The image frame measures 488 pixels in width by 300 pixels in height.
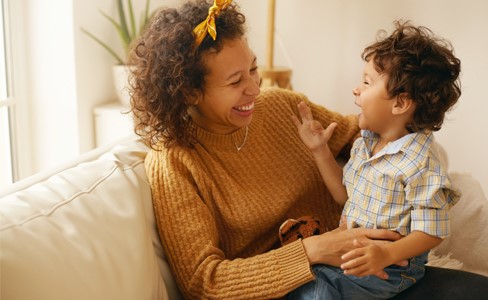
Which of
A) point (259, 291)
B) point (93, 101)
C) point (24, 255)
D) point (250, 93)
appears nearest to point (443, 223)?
point (259, 291)

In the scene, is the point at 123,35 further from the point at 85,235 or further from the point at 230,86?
the point at 85,235

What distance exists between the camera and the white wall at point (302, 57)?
9.19ft

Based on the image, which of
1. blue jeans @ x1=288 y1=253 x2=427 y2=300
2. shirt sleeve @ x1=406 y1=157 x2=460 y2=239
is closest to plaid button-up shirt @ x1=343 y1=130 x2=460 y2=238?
shirt sleeve @ x1=406 y1=157 x2=460 y2=239

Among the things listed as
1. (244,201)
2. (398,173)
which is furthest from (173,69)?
(398,173)

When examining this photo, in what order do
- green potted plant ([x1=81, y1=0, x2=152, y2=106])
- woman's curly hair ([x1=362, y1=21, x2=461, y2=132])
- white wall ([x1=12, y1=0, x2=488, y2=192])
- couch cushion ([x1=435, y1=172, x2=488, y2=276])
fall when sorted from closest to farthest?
woman's curly hair ([x1=362, y1=21, x2=461, y2=132])
couch cushion ([x1=435, y1=172, x2=488, y2=276])
white wall ([x1=12, y1=0, x2=488, y2=192])
green potted plant ([x1=81, y1=0, x2=152, y2=106])

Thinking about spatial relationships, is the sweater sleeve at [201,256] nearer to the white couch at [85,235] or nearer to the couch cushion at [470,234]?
the white couch at [85,235]

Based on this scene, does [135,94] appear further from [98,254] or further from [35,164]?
[35,164]

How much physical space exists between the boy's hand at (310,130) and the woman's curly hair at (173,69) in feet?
1.09

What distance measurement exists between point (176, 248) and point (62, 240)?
1.04 ft

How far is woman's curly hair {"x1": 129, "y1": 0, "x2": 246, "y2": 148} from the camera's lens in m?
1.50

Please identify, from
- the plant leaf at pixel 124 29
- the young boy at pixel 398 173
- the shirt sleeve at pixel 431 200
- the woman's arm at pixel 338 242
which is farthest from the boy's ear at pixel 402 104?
the plant leaf at pixel 124 29

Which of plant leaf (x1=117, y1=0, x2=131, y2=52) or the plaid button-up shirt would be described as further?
plant leaf (x1=117, y1=0, x2=131, y2=52)

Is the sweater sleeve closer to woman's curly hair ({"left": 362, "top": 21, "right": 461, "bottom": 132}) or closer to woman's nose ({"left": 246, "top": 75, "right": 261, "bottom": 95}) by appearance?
woman's nose ({"left": 246, "top": 75, "right": 261, "bottom": 95})

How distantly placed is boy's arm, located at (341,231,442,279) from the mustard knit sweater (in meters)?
0.11
